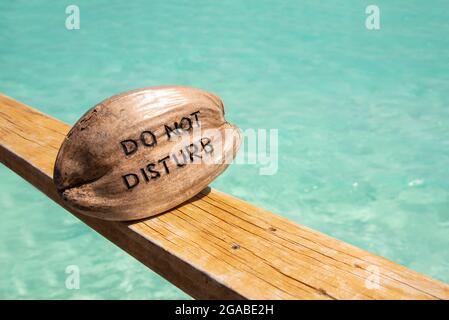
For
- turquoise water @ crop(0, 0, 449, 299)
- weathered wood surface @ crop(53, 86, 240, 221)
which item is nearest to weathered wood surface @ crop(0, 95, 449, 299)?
weathered wood surface @ crop(53, 86, 240, 221)

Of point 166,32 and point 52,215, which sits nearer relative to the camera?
point 52,215

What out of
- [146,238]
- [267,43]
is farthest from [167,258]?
[267,43]

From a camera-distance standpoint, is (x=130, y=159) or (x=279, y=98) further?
(x=279, y=98)

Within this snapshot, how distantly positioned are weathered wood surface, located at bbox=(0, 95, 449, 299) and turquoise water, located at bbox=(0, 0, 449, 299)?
1.56 metres

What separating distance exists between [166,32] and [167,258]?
4.80 m

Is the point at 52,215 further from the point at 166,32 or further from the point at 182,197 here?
the point at 166,32

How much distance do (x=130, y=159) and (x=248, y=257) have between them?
0.95ft

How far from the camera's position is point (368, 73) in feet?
15.0

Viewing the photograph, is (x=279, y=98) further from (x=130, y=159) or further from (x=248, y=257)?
(x=248, y=257)

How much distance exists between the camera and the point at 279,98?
428cm

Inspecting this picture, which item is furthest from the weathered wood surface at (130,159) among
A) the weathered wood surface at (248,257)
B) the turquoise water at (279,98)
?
the turquoise water at (279,98)

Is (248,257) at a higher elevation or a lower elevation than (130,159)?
lower

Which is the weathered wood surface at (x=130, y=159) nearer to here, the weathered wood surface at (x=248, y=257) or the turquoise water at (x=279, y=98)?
the weathered wood surface at (x=248, y=257)

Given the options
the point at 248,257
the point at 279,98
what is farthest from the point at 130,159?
the point at 279,98
